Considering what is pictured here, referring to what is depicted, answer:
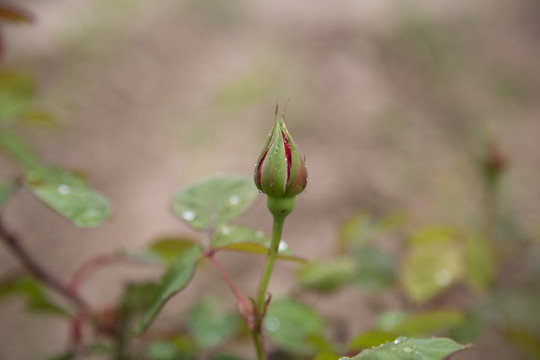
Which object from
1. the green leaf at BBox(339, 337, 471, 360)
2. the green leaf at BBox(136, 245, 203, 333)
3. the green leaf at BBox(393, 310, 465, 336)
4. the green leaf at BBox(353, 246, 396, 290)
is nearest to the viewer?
the green leaf at BBox(339, 337, 471, 360)

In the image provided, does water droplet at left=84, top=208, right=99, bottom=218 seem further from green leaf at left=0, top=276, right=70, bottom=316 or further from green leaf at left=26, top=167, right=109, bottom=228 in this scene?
green leaf at left=0, top=276, right=70, bottom=316

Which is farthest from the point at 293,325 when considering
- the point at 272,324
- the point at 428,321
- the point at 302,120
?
the point at 302,120

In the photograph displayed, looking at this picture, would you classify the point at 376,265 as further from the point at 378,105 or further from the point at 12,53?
the point at 12,53

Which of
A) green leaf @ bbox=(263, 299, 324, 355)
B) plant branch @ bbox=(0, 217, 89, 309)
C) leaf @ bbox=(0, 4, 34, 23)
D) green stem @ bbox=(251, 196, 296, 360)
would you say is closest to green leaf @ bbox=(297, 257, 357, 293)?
green leaf @ bbox=(263, 299, 324, 355)

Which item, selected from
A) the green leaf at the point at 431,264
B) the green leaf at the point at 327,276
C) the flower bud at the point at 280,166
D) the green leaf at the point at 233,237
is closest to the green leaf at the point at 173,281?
the green leaf at the point at 233,237

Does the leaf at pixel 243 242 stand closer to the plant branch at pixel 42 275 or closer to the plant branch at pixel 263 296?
the plant branch at pixel 263 296

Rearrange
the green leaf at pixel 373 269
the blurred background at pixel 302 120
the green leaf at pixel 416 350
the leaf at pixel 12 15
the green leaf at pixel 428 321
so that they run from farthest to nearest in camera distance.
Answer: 1. the blurred background at pixel 302 120
2. the green leaf at pixel 373 269
3. the leaf at pixel 12 15
4. the green leaf at pixel 428 321
5. the green leaf at pixel 416 350
